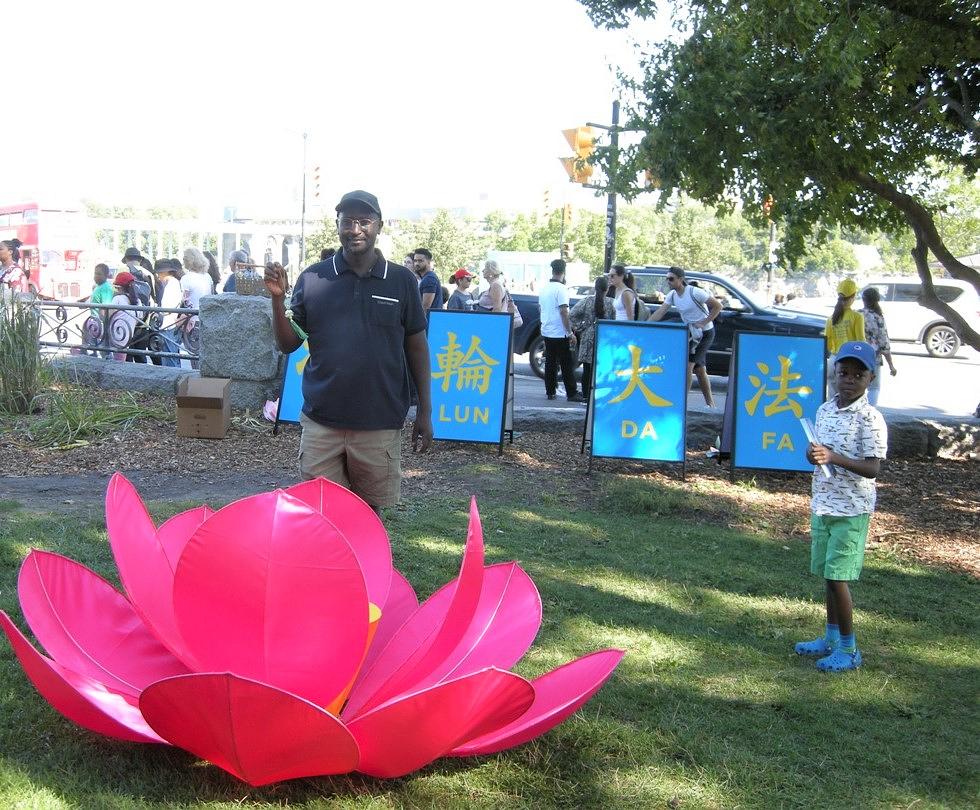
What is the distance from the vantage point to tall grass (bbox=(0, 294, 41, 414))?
10.3 m

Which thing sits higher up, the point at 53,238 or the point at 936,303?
the point at 53,238

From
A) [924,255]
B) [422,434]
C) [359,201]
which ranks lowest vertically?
[422,434]

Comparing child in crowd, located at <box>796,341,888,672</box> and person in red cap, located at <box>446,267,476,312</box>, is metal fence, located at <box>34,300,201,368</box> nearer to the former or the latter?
person in red cap, located at <box>446,267,476,312</box>

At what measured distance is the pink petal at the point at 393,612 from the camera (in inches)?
148

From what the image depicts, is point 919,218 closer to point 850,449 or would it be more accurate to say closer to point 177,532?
point 850,449

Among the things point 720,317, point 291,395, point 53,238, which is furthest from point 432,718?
point 53,238

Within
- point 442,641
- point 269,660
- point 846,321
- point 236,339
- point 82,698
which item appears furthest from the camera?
point 846,321

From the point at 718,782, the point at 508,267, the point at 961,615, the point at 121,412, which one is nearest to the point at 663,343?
the point at 961,615

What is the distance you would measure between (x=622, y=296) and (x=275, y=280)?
332 inches

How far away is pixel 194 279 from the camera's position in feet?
45.3

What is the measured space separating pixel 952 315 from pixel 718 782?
6.40 meters

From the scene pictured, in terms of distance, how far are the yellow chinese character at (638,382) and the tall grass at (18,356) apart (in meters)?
5.62

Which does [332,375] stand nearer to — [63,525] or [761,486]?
[63,525]

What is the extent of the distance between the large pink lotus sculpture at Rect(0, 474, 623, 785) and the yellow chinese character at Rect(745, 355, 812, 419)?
6063 millimetres
